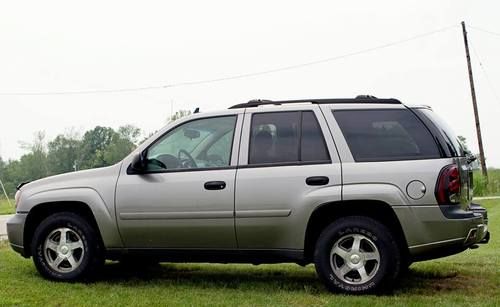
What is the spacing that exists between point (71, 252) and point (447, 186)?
379 cm

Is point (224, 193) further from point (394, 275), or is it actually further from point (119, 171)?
point (394, 275)

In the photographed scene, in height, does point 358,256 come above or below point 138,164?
below

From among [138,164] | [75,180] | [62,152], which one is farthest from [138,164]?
[62,152]

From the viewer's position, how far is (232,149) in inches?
245

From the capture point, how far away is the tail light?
5484 mm

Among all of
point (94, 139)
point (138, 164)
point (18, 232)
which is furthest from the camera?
point (94, 139)

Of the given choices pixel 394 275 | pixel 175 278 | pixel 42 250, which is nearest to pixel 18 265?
pixel 42 250

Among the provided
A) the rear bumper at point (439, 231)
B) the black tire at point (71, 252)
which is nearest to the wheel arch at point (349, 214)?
the rear bumper at point (439, 231)

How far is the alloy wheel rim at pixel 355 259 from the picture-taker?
18.7ft

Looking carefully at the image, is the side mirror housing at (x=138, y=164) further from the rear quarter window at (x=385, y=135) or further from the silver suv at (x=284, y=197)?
the rear quarter window at (x=385, y=135)

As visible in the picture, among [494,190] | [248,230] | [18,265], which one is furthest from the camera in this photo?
[494,190]

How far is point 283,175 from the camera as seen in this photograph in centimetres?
589

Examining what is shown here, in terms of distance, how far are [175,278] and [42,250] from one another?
1422 mm

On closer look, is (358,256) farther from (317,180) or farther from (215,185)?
(215,185)
